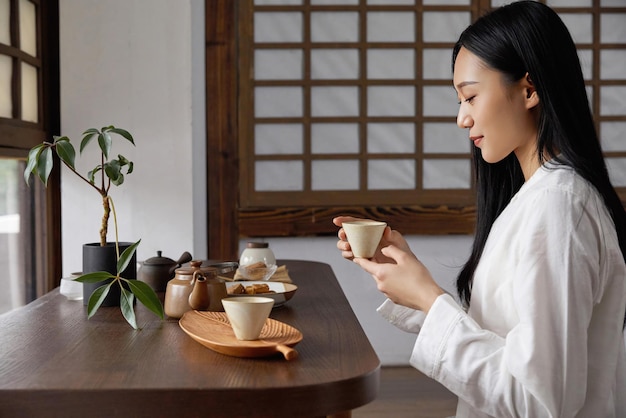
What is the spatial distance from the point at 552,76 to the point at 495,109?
12 centimetres

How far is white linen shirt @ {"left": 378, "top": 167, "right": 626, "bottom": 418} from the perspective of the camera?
3.50 feet

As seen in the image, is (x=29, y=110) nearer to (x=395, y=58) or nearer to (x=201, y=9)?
(x=201, y=9)

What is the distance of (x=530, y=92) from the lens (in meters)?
1.27

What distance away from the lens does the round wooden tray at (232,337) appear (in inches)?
46.1

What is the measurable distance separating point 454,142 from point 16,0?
2.13 meters

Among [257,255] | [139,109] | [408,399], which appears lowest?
[408,399]

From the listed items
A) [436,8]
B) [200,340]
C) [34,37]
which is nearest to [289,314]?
[200,340]

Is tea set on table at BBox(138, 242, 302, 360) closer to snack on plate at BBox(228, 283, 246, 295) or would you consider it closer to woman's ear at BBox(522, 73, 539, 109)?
snack on plate at BBox(228, 283, 246, 295)

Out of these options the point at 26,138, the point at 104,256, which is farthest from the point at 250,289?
the point at 26,138

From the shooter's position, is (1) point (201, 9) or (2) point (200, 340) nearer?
→ (2) point (200, 340)

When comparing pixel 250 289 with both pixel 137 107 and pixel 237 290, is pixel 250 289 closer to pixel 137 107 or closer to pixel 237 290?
pixel 237 290

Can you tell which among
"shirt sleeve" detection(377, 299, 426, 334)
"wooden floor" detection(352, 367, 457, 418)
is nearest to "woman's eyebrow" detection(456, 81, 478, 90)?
"shirt sleeve" detection(377, 299, 426, 334)

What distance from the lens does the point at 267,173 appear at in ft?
11.7

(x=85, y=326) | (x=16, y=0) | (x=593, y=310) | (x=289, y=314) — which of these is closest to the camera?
(x=593, y=310)
